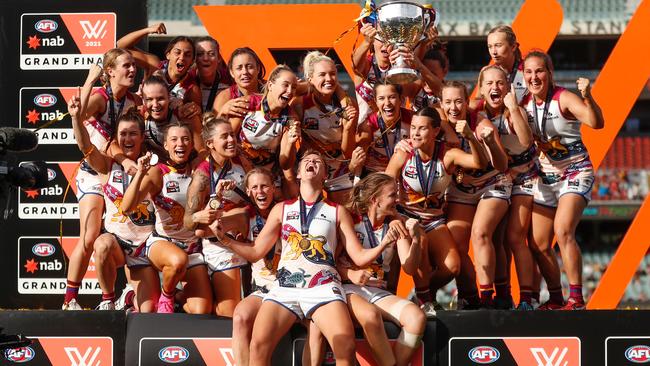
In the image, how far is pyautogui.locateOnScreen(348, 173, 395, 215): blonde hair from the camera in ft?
21.3

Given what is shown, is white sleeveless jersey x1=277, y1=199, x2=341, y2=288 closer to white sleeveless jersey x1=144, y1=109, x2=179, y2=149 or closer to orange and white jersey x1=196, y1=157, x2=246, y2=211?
orange and white jersey x1=196, y1=157, x2=246, y2=211

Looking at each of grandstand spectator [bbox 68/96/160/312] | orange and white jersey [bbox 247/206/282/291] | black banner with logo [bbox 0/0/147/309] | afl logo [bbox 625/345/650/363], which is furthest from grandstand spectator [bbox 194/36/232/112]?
afl logo [bbox 625/345/650/363]

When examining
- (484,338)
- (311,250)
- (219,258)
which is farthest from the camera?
(219,258)

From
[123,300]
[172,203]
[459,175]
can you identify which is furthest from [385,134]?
[123,300]

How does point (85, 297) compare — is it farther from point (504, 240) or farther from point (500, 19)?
point (500, 19)

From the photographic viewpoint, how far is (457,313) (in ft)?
21.7

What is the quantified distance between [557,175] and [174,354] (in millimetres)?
2786

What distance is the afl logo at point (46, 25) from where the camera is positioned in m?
8.07

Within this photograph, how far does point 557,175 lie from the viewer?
279 inches

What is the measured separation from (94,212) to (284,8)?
111 inches

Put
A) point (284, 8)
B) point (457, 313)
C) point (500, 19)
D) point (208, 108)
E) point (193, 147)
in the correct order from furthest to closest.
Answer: point (500, 19)
point (284, 8)
point (208, 108)
point (193, 147)
point (457, 313)

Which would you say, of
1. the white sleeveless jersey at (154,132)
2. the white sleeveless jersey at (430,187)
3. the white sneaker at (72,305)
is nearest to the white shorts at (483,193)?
the white sleeveless jersey at (430,187)

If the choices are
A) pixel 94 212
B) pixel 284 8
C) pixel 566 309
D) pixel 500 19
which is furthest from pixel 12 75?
pixel 500 19

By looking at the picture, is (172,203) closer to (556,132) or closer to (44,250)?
(44,250)
